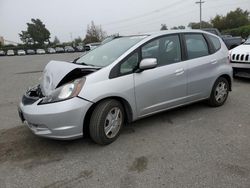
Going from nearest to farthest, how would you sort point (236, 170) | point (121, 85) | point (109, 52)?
Answer: point (236, 170), point (121, 85), point (109, 52)

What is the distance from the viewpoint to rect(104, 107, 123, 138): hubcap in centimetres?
337

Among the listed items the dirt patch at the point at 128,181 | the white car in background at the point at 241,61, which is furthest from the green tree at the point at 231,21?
the dirt patch at the point at 128,181

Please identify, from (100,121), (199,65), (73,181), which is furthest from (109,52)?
(73,181)

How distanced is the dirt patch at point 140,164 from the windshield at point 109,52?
1.43 m

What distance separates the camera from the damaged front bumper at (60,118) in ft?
9.83

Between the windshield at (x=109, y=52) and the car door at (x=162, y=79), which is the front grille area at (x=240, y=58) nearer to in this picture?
the car door at (x=162, y=79)

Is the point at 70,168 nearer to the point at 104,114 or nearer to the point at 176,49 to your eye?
the point at 104,114

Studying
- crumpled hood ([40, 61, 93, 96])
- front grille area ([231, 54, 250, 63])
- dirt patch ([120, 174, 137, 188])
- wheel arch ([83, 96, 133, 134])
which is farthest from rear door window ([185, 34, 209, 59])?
front grille area ([231, 54, 250, 63])

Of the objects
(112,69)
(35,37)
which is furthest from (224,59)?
(35,37)

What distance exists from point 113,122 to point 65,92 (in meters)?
0.82

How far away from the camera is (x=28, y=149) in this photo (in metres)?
3.39

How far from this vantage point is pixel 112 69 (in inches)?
132

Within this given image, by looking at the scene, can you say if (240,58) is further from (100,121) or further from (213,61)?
(100,121)

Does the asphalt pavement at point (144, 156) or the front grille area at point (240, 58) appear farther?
the front grille area at point (240, 58)
